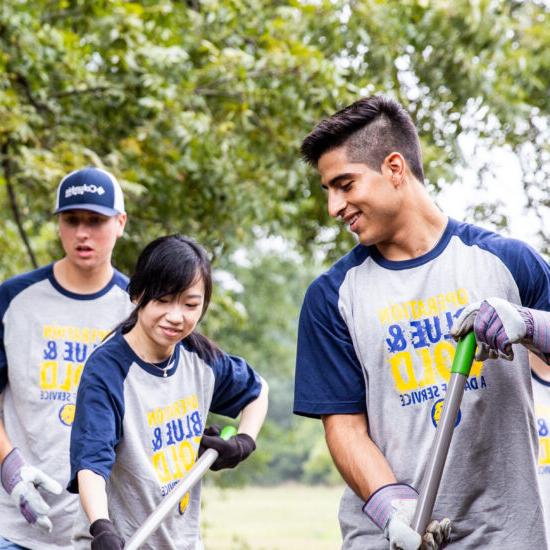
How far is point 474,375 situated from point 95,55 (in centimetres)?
525

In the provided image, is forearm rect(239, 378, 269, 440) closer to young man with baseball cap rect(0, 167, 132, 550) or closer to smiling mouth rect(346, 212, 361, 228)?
young man with baseball cap rect(0, 167, 132, 550)

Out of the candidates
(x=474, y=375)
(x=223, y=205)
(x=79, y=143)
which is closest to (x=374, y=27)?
(x=223, y=205)

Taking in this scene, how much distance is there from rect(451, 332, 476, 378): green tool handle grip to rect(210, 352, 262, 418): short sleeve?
1305 millimetres

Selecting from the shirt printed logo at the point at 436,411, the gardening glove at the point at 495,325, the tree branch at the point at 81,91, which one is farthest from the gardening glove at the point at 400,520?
the tree branch at the point at 81,91

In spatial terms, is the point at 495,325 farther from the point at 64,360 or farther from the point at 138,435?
the point at 64,360

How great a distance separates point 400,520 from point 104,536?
919 mm

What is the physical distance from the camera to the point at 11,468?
440cm

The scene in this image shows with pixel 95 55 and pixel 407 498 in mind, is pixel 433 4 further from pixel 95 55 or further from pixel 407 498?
pixel 407 498

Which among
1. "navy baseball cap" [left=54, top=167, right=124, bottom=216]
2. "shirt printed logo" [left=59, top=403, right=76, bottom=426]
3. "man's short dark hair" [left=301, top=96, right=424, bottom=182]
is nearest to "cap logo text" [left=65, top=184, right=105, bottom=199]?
"navy baseball cap" [left=54, top=167, right=124, bottom=216]

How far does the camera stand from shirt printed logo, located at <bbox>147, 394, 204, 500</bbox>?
152 inches

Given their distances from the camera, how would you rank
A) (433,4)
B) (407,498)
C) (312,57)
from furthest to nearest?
(433,4) < (312,57) < (407,498)

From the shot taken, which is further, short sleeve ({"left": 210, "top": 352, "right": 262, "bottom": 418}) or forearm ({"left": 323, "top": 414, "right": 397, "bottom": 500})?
short sleeve ({"left": 210, "top": 352, "right": 262, "bottom": 418})

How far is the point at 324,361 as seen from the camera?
11.4 feet

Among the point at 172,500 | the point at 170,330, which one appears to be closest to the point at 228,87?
the point at 170,330
